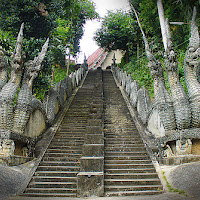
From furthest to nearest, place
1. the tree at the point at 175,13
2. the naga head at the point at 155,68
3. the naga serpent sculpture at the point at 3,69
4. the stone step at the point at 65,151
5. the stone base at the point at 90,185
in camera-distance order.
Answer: the tree at the point at 175,13 < the naga head at the point at 155,68 < the naga serpent sculpture at the point at 3,69 < the stone step at the point at 65,151 < the stone base at the point at 90,185

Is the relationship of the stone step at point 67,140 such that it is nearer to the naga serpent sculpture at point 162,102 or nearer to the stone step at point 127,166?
the stone step at point 127,166

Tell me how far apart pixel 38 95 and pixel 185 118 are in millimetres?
7057

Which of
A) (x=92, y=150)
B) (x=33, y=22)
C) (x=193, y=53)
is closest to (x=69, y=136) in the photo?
(x=92, y=150)

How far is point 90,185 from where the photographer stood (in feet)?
14.1

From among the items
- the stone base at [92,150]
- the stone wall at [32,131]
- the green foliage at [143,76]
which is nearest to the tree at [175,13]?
the green foliage at [143,76]

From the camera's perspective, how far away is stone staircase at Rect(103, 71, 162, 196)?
4.57 metres

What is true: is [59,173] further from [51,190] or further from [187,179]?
[187,179]

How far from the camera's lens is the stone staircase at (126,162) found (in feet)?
15.0

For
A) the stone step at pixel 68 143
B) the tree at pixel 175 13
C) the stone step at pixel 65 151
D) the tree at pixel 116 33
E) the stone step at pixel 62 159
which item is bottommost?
the stone step at pixel 62 159

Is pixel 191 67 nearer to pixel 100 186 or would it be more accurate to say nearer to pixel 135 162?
pixel 135 162

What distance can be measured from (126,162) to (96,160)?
1.20 meters

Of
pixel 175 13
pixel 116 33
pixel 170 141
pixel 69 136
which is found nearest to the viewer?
pixel 170 141

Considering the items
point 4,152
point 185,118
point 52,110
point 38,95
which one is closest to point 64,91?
point 38,95

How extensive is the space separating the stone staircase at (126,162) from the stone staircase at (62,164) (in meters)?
0.83
